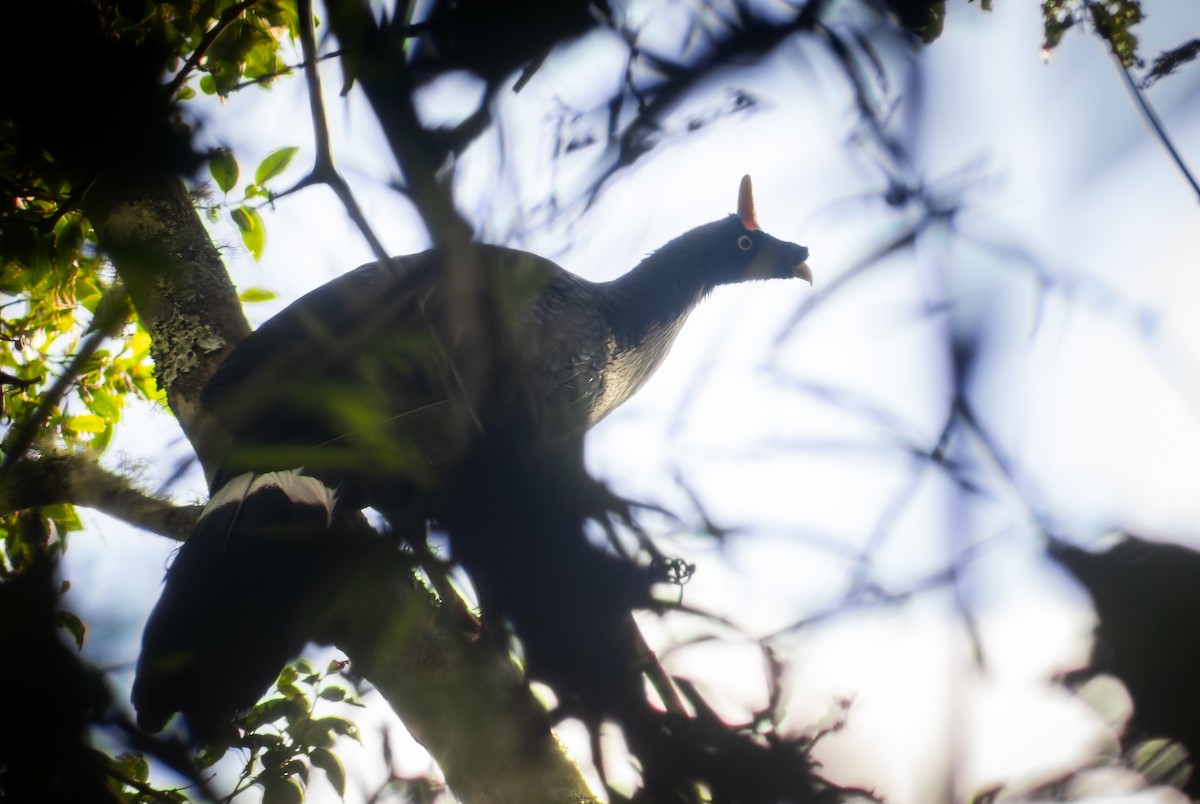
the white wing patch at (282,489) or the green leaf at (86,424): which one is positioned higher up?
the green leaf at (86,424)

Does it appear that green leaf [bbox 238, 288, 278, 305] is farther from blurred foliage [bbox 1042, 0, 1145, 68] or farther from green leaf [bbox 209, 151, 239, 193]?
blurred foliage [bbox 1042, 0, 1145, 68]

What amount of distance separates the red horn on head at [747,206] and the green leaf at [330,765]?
2848 mm

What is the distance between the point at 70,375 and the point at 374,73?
0.78 metres

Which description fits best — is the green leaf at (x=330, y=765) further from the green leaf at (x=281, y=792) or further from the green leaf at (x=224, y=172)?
the green leaf at (x=224, y=172)

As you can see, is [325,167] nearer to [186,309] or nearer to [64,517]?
[186,309]

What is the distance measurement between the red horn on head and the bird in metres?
1.52


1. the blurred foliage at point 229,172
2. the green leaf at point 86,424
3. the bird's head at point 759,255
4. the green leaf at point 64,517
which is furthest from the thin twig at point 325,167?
the bird's head at point 759,255

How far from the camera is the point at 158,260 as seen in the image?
3.26 ft

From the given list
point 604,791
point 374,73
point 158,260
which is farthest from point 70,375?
point 604,791

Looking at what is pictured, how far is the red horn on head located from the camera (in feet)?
11.8

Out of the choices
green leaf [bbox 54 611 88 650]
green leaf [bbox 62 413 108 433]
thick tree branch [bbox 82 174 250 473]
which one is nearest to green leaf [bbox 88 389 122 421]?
green leaf [bbox 62 413 108 433]

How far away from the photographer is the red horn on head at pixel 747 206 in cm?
360

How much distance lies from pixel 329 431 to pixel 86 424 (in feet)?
3.75

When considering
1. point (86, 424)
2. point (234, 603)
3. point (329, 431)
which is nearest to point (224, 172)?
point (329, 431)
